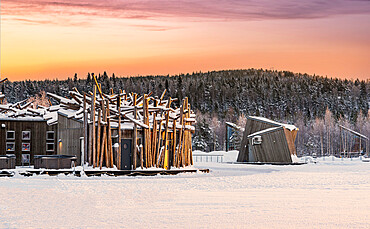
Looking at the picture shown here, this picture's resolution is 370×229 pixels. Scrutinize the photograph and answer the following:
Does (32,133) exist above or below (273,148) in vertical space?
above

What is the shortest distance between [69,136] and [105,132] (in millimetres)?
4342

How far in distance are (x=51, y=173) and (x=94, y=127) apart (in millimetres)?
3386

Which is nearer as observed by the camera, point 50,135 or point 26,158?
point 26,158

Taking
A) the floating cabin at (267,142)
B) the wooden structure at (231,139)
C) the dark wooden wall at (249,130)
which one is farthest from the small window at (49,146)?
the wooden structure at (231,139)

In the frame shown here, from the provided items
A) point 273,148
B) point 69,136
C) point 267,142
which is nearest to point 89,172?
point 69,136

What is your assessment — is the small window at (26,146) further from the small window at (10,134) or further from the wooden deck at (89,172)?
the wooden deck at (89,172)

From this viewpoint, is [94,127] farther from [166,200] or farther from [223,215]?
[223,215]

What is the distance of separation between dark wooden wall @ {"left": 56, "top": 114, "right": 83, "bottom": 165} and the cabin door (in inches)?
108

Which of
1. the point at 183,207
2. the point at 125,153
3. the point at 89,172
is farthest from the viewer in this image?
the point at 125,153

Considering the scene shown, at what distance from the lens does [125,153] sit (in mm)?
29516

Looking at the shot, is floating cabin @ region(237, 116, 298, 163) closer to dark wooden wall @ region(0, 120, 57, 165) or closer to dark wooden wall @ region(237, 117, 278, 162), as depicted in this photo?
dark wooden wall @ region(237, 117, 278, 162)

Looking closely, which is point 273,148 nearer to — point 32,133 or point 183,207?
point 32,133

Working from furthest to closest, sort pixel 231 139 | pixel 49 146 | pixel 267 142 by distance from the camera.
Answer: pixel 231 139, pixel 267 142, pixel 49 146

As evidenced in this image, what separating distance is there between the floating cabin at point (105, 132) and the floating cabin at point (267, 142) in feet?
47.5
